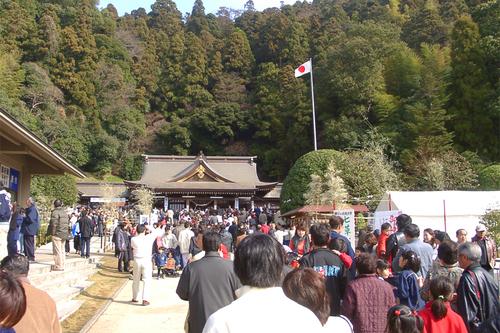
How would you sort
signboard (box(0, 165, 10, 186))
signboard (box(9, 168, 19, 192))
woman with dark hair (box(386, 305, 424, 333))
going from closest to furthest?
woman with dark hair (box(386, 305, 424, 333)) < signboard (box(0, 165, 10, 186)) < signboard (box(9, 168, 19, 192))

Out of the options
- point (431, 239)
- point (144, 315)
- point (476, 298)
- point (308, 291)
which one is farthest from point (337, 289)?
point (144, 315)

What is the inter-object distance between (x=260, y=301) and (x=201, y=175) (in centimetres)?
3938

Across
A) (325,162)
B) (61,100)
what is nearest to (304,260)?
(325,162)

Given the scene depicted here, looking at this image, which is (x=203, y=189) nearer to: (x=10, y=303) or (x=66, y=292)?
(x=66, y=292)

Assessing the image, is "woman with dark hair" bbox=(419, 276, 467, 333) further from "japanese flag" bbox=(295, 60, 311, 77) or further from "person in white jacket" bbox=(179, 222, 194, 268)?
"japanese flag" bbox=(295, 60, 311, 77)

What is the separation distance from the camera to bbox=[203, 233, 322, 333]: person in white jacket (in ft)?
5.72

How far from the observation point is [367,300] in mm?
3744

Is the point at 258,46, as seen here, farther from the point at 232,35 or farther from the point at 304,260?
the point at 304,260

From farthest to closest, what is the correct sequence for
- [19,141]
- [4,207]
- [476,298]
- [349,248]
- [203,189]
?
[203,189] < [19,141] < [4,207] < [349,248] < [476,298]

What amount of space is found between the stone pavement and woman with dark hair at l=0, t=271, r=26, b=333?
17.4ft

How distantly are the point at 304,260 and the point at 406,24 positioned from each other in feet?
171

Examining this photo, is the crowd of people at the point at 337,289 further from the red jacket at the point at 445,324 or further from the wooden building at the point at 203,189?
the wooden building at the point at 203,189

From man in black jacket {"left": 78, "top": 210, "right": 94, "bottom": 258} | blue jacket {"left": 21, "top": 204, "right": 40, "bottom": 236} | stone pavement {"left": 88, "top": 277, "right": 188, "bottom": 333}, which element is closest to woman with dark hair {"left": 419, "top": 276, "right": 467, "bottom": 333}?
stone pavement {"left": 88, "top": 277, "right": 188, "bottom": 333}

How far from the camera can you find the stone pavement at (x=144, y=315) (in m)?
7.57
